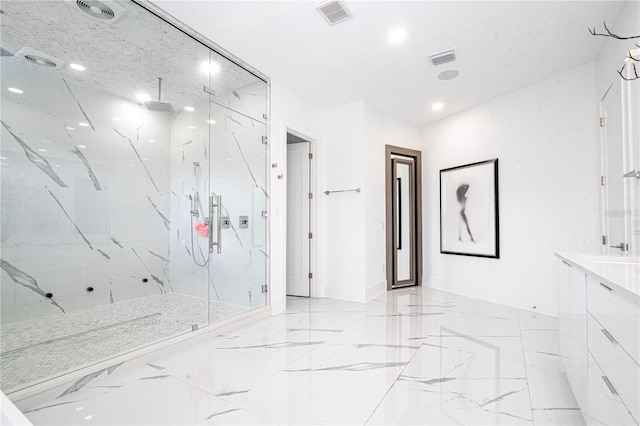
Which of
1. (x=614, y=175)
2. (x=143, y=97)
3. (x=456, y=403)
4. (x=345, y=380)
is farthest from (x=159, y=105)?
(x=614, y=175)

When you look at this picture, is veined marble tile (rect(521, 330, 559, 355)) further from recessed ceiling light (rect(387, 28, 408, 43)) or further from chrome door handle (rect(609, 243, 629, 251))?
recessed ceiling light (rect(387, 28, 408, 43))

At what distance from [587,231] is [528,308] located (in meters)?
1.10

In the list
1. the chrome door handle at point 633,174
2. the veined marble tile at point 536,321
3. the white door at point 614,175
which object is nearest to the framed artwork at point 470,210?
the veined marble tile at point 536,321

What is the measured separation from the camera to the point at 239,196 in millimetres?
3389

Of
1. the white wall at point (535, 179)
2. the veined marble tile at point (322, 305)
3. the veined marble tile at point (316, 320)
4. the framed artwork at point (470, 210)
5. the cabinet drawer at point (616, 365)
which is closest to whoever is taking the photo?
the cabinet drawer at point (616, 365)

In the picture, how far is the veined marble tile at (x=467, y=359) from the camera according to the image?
2186mm

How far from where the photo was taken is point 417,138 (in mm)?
5270

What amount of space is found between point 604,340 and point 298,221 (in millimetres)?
3704

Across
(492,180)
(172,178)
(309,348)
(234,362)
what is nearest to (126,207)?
(172,178)

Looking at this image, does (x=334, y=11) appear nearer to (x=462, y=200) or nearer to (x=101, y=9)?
(x=101, y=9)

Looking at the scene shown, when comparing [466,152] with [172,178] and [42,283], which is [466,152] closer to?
[172,178]

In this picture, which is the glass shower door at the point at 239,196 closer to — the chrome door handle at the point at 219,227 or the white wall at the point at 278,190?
the chrome door handle at the point at 219,227

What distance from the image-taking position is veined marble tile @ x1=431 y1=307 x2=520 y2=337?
299 centimetres

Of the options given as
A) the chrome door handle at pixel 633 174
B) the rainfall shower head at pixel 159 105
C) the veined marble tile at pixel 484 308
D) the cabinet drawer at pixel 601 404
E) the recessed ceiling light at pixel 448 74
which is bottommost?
the veined marble tile at pixel 484 308
